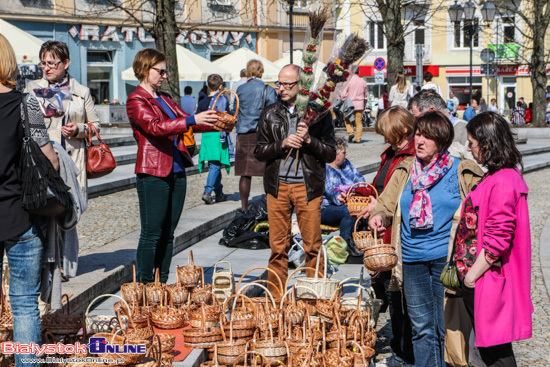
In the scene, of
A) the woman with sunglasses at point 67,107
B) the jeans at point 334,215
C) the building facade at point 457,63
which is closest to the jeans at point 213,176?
the jeans at point 334,215

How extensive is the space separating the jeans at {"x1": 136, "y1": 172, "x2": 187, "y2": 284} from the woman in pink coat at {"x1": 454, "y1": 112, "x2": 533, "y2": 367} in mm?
2716

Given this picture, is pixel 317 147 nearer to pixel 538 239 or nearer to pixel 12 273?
pixel 12 273

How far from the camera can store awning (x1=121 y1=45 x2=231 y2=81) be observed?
2598cm

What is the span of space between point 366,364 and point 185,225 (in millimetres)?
4836

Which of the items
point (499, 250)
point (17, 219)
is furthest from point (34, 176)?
point (499, 250)

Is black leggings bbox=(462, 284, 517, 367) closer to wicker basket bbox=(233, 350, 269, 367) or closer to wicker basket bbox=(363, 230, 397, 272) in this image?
wicker basket bbox=(363, 230, 397, 272)

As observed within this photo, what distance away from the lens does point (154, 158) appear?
6.16m

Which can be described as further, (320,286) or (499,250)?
(320,286)

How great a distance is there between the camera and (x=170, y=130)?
5973mm

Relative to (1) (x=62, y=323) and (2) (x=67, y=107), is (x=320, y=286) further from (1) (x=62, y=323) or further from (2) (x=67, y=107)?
(2) (x=67, y=107)

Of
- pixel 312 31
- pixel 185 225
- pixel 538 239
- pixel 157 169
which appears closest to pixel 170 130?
pixel 157 169

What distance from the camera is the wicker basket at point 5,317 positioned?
191 inches

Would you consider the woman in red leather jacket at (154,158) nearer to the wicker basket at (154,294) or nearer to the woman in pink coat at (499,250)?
the wicker basket at (154,294)

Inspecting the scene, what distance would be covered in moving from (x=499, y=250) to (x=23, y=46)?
63.4 feet
